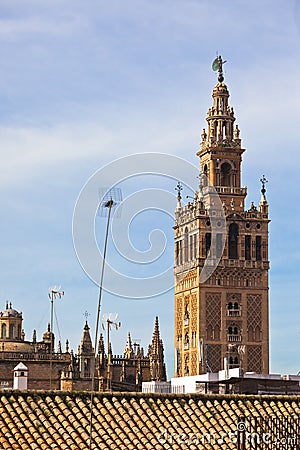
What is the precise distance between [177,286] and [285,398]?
247 ft

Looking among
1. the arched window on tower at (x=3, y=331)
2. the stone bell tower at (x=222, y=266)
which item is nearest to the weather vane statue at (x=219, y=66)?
the stone bell tower at (x=222, y=266)

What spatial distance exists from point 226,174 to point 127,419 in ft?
257

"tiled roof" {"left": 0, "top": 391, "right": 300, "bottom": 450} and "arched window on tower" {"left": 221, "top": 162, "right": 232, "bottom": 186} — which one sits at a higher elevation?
"arched window on tower" {"left": 221, "top": 162, "right": 232, "bottom": 186}

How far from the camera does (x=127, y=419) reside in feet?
143

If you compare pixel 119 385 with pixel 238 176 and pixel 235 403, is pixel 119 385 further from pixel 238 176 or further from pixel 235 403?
pixel 235 403

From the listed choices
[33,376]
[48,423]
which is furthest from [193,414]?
[33,376]

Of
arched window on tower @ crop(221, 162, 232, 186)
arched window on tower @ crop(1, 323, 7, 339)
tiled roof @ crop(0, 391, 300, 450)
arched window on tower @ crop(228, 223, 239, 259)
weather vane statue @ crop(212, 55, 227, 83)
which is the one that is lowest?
tiled roof @ crop(0, 391, 300, 450)

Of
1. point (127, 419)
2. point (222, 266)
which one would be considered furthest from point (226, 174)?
point (127, 419)

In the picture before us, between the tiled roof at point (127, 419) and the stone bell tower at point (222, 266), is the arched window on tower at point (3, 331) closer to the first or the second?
the stone bell tower at point (222, 266)

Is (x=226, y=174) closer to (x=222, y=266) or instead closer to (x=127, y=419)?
(x=222, y=266)

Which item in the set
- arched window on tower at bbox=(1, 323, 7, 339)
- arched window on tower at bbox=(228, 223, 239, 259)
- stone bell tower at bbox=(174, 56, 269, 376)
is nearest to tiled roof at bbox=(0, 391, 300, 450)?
stone bell tower at bbox=(174, 56, 269, 376)

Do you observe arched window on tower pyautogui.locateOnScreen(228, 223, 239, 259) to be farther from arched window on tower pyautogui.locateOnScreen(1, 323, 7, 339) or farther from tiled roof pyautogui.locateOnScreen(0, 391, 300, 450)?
tiled roof pyautogui.locateOnScreen(0, 391, 300, 450)

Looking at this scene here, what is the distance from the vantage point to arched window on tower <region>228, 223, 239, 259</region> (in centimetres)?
11750

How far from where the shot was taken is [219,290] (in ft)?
383
